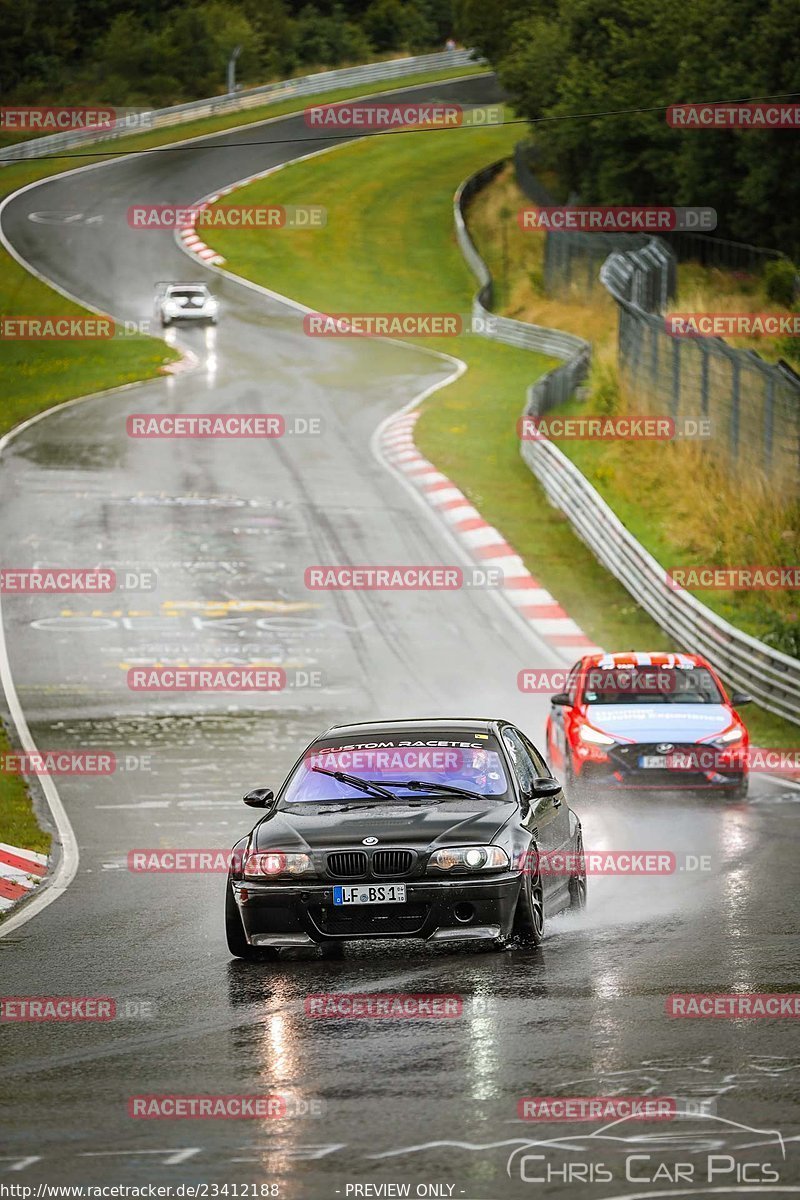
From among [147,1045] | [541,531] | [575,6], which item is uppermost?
[575,6]

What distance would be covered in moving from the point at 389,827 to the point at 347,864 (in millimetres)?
335

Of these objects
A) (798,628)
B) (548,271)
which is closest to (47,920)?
(798,628)

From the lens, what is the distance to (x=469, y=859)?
9.98 meters

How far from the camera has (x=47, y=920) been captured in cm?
1230

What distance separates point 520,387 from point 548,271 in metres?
12.7

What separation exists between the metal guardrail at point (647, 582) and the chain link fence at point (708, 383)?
6.88ft

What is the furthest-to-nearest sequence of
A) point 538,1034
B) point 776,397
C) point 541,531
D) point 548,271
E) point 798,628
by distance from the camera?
point 548,271
point 541,531
point 776,397
point 798,628
point 538,1034

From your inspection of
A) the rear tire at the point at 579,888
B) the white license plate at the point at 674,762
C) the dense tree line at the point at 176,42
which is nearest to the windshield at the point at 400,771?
the rear tire at the point at 579,888

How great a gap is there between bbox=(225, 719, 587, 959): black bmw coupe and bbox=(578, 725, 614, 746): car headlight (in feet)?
21.2

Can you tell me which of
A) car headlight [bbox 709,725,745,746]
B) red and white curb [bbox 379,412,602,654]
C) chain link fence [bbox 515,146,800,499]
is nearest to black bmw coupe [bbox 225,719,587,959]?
car headlight [bbox 709,725,745,746]

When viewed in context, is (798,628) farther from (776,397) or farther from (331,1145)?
(331,1145)

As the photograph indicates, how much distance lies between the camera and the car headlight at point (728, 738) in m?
17.4

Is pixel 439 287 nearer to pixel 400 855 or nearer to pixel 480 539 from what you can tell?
pixel 480 539

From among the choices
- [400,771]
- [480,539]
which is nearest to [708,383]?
[480,539]
